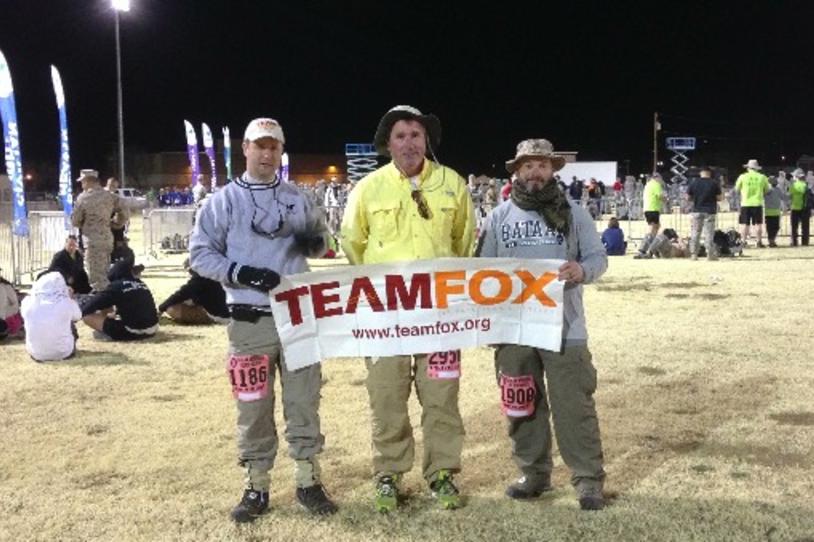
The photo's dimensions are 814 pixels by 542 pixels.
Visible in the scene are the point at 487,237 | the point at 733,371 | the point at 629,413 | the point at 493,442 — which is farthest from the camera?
the point at 733,371

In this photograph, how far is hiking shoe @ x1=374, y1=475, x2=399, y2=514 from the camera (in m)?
4.26

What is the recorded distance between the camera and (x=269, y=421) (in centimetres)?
434

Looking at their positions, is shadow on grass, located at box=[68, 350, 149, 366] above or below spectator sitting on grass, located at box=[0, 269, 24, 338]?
below

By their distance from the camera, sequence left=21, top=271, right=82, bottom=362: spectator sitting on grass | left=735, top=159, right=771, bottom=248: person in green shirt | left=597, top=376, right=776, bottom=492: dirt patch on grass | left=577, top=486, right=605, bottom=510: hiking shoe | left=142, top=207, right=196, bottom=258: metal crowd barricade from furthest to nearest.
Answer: left=142, top=207, right=196, bottom=258: metal crowd barricade
left=735, top=159, right=771, bottom=248: person in green shirt
left=21, top=271, right=82, bottom=362: spectator sitting on grass
left=597, top=376, right=776, bottom=492: dirt patch on grass
left=577, top=486, right=605, bottom=510: hiking shoe

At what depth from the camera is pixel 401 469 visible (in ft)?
14.3

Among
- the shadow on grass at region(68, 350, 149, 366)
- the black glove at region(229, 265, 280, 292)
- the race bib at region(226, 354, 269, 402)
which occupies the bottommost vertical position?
the shadow on grass at region(68, 350, 149, 366)

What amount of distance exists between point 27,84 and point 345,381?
6963 cm

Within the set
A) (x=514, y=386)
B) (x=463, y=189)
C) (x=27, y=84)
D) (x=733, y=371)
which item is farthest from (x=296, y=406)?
(x=27, y=84)

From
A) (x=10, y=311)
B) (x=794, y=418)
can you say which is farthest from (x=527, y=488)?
(x=10, y=311)

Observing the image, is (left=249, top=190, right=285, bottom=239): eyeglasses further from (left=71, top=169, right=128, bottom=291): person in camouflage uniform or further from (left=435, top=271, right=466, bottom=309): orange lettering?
(left=71, top=169, right=128, bottom=291): person in camouflage uniform

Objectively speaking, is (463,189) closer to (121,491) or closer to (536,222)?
(536,222)

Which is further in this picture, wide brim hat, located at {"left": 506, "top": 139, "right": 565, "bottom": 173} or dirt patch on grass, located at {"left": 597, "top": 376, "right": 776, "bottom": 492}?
dirt patch on grass, located at {"left": 597, "top": 376, "right": 776, "bottom": 492}

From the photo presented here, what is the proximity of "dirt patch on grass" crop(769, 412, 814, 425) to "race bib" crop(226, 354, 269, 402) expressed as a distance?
12.1 ft

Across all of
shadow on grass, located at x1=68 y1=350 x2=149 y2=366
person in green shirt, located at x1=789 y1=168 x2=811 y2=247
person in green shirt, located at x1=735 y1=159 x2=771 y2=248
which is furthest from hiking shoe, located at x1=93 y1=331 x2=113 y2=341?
person in green shirt, located at x1=789 y1=168 x2=811 y2=247
